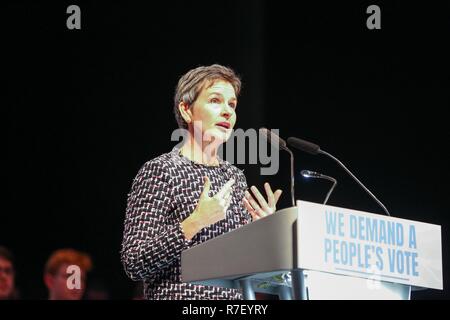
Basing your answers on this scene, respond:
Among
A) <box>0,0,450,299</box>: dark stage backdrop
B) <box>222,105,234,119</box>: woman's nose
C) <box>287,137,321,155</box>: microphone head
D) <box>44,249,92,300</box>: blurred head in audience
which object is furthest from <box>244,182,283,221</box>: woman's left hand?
<box>44,249,92,300</box>: blurred head in audience

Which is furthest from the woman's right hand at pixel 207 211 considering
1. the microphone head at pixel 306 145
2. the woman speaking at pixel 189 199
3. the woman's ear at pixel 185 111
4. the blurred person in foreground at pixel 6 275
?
the blurred person in foreground at pixel 6 275

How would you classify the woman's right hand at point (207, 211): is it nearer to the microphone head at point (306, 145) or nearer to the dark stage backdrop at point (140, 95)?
the microphone head at point (306, 145)

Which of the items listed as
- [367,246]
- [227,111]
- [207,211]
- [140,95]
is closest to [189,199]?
[207,211]

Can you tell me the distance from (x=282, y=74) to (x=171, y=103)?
0.68 metres

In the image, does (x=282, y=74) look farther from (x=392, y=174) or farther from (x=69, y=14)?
(x=69, y=14)

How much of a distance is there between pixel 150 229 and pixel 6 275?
2.23 metres

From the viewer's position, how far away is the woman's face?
245cm

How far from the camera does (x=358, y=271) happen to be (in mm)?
1810

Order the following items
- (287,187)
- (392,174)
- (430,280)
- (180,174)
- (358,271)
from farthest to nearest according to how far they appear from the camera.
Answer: (287,187)
(392,174)
(180,174)
(430,280)
(358,271)

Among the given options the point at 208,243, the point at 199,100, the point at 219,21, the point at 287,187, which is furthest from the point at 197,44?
the point at 208,243

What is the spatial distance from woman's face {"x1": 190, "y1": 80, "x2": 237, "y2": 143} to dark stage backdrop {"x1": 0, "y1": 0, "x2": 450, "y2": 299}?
1.97 m

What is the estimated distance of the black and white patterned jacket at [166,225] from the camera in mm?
2135

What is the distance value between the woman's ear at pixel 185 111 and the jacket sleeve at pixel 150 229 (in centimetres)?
25

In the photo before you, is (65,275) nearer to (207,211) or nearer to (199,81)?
(199,81)
